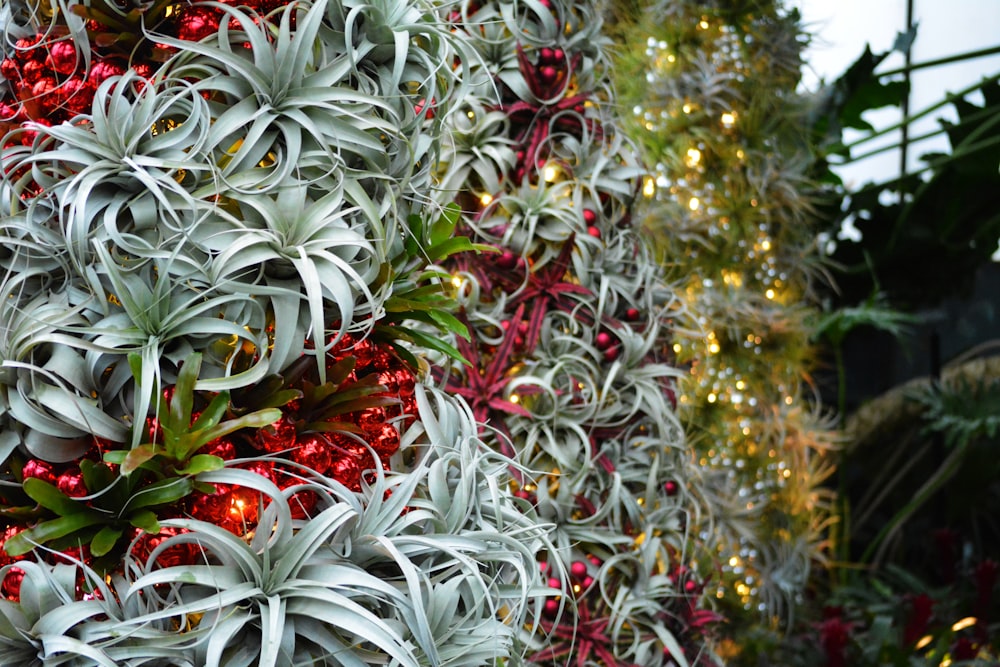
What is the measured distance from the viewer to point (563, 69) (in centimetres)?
109

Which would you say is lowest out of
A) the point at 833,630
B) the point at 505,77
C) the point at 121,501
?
the point at 833,630

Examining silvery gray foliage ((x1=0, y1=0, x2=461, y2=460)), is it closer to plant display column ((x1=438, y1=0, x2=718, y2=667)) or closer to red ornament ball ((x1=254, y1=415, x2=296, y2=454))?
red ornament ball ((x1=254, y1=415, x2=296, y2=454))

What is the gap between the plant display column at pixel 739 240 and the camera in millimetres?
1814

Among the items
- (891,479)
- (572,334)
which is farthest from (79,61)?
(891,479)

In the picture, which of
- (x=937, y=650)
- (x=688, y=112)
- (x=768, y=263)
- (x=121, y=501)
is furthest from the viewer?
(x=937, y=650)

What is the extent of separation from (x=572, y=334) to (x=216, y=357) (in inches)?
21.6

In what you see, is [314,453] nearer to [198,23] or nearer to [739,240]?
[198,23]

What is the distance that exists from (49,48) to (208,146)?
16cm

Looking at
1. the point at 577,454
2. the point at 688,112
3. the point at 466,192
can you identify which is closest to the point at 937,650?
the point at 688,112

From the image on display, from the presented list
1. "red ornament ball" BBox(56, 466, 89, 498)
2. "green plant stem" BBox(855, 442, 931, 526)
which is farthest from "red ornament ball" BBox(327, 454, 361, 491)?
"green plant stem" BBox(855, 442, 931, 526)

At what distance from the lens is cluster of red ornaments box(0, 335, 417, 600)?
21.1 inches

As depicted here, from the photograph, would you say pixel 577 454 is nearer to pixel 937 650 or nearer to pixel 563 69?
pixel 563 69

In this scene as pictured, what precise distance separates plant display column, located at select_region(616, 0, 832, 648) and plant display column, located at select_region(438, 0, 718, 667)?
624mm

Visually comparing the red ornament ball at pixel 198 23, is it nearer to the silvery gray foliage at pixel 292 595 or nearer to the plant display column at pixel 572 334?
the silvery gray foliage at pixel 292 595
